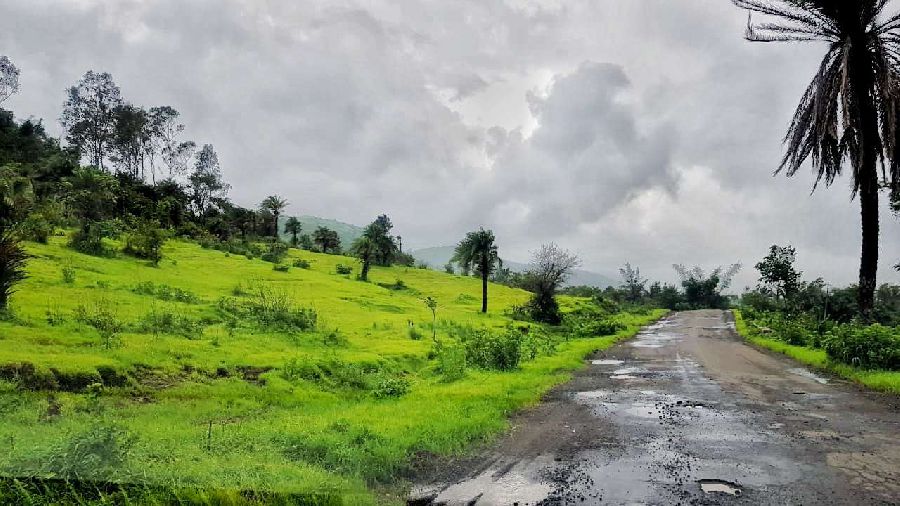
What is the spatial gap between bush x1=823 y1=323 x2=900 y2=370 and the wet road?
161 centimetres

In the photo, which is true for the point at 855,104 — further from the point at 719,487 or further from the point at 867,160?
the point at 719,487

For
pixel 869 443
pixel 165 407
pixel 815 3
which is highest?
pixel 815 3

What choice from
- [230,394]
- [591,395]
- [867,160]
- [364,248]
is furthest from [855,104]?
[364,248]

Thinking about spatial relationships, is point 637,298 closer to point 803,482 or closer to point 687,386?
point 687,386

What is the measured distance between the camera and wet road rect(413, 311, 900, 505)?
676cm

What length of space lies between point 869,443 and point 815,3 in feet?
38.7

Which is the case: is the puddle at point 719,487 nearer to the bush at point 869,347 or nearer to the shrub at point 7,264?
the bush at point 869,347

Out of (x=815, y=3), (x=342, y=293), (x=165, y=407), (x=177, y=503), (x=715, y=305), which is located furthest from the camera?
(x=715, y=305)

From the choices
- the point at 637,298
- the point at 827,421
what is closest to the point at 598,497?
the point at 827,421

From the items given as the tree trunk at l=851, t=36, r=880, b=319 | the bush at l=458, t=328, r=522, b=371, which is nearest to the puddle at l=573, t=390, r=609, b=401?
the bush at l=458, t=328, r=522, b=371

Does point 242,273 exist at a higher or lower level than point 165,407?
higher

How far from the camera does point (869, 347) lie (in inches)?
623

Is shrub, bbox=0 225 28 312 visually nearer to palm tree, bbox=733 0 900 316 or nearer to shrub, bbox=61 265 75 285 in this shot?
shrub, bbox=61 265 75 285

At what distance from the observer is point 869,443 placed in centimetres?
867
